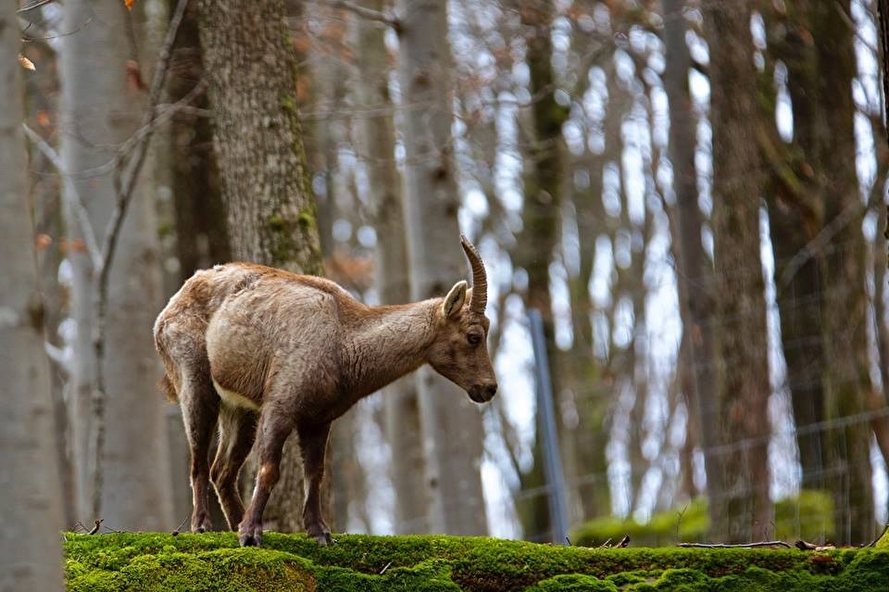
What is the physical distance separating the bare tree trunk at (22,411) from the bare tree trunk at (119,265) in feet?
21.6

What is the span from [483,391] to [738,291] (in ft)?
17.0

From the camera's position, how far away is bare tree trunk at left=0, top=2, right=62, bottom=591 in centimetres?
397

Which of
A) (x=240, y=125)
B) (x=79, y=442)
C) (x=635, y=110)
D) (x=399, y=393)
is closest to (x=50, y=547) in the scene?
(x=240, y=125)

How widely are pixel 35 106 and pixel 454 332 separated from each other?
13629 millimetres

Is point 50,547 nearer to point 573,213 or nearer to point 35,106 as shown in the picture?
point 35,106

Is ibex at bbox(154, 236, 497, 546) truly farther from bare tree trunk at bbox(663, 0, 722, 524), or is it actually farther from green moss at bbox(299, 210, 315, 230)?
bare tree trunk at bbox(663, 0, 722, 524)

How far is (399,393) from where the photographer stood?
1658 cm

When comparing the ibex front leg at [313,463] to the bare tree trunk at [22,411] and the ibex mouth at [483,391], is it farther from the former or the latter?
the bare tree trunk at [22,411]

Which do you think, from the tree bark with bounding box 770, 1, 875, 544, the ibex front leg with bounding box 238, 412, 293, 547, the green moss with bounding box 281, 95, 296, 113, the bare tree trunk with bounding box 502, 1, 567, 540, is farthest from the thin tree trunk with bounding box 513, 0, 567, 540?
the ibex front leg with bounding box 238, 412, 293, 547

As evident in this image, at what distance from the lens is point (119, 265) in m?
11.0

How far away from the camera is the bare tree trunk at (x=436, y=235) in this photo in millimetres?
11594

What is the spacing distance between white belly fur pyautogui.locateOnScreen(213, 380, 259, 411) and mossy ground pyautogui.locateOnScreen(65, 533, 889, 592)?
3.30 feet

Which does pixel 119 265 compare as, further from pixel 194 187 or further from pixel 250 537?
pixel 250 537

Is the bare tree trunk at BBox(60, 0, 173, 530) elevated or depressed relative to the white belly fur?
elevated
